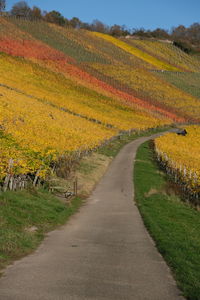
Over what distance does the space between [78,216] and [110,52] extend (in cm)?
13962

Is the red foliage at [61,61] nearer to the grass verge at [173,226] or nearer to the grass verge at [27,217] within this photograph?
the grass verge at [173,226]

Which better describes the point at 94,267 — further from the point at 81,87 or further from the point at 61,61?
the point at 61,61

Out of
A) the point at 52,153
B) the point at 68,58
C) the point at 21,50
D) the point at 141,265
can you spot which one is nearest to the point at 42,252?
the point at 141,265

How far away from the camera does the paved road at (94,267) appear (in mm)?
8938

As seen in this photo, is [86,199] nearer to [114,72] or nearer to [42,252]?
[42,252]

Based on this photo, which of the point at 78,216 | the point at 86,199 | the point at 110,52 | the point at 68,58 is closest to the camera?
the point at 78,216

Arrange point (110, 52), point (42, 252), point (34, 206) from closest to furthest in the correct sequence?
point (42, 252) → point (34, 206) → point (110, 52)

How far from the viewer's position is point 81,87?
338 feet

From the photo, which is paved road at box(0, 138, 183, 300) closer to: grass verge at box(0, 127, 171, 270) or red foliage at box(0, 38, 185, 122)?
grass verge at box(0, 127, 171, 270)

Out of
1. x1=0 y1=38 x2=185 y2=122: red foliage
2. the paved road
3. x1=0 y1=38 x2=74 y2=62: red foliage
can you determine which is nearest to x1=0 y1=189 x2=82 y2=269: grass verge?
the paved road

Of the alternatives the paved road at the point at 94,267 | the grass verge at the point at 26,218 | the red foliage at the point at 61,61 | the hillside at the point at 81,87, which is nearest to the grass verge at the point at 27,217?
the grass verge at the point at 26,218

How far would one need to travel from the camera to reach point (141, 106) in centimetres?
10556

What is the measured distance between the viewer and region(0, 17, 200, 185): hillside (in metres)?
50.0

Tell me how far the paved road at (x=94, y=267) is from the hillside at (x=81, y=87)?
8.79m
